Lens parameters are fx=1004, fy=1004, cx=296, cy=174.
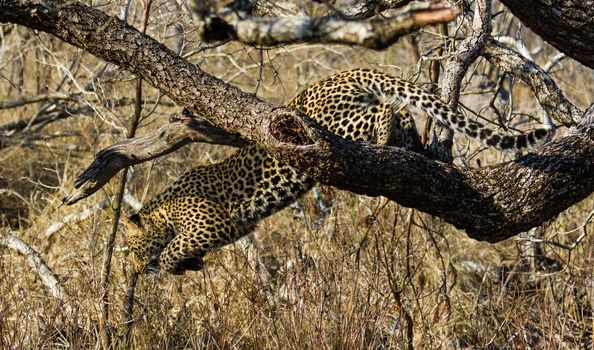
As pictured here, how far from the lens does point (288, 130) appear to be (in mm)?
3994

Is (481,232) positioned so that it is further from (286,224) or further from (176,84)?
(286,224)

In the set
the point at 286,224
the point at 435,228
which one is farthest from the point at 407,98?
the point at 286,224

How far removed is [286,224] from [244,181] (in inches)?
72.9

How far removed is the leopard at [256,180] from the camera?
19.2 ft

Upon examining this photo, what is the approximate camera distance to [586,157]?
4.20 metres

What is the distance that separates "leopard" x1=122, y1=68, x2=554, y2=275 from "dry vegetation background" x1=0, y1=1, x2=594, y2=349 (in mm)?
198

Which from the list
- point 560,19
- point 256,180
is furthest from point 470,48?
point 256,180

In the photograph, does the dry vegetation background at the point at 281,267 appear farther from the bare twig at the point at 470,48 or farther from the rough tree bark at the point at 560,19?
the rough tree bark at the point at 560,19

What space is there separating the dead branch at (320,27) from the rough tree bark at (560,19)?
0.99 metres

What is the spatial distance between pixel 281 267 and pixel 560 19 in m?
3.73

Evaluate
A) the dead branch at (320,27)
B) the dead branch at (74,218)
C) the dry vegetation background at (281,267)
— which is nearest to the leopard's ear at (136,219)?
the dry vegetation background at (281,267)

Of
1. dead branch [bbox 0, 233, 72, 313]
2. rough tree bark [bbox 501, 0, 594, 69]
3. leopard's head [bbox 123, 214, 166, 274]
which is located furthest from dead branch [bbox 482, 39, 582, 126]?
dead branch [bbox 0, 233, 72, 313]

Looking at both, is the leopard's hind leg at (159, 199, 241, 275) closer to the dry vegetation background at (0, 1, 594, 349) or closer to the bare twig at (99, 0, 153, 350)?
the dry vegetation background at (0, 1, 594, 349)

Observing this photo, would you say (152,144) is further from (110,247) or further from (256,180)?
(256,180)
